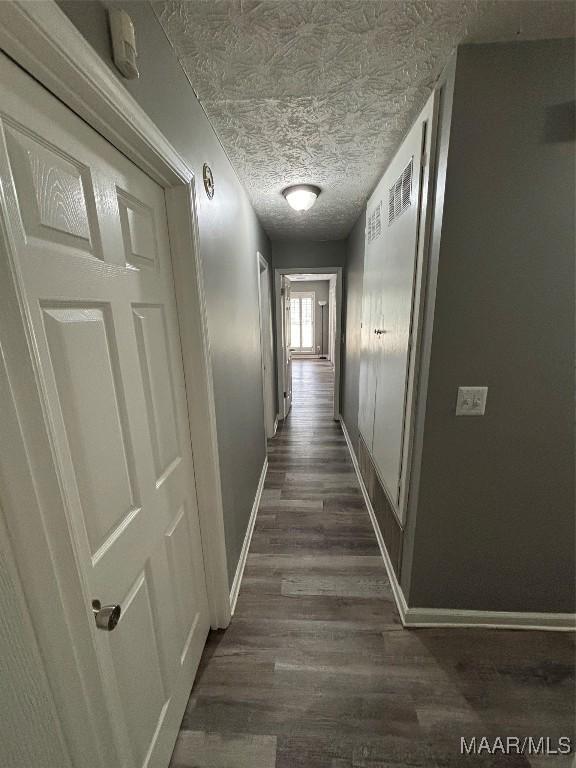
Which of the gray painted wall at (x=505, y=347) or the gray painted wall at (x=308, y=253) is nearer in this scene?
the gray painted wall at (x=505, y=347)

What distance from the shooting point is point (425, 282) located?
1.16m

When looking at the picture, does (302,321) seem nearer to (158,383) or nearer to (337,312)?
(337,312)

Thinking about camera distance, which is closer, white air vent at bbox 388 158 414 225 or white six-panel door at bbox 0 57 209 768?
white six-panel door at bbox 0 57 209 768

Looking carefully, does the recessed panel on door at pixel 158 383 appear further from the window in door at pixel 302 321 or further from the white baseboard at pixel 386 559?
the window in door at pixel 302 321

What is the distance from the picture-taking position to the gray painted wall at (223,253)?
2.47ft

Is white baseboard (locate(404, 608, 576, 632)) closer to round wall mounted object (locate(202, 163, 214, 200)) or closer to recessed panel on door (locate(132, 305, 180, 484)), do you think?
recessed panel on door (locate(132, 305, 180, 484))

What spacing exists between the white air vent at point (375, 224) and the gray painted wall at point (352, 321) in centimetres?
48

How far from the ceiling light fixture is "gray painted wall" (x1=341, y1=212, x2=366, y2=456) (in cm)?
69

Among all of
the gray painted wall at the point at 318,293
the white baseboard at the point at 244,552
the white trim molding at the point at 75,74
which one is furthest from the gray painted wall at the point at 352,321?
the gray painted wall at the point at 318,293

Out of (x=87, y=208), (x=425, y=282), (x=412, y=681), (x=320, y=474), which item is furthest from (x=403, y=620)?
(x=87, y=208)

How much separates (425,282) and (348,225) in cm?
221

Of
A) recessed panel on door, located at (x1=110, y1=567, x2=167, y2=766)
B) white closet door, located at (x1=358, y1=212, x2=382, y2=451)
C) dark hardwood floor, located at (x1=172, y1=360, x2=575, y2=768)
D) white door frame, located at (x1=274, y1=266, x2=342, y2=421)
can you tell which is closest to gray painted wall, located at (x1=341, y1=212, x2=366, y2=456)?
white door frame, located at (x1=274, y1=266, x2=342, y2=421)

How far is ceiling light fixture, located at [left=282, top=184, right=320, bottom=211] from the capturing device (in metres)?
1.94

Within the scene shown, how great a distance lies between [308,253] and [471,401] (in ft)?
10.1
